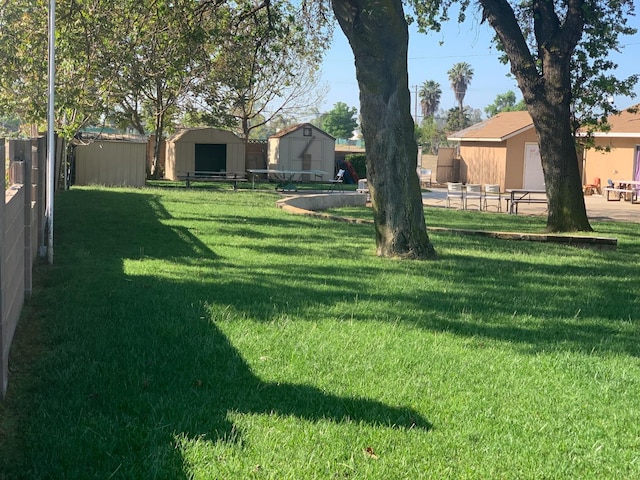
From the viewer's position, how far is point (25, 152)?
24.3ft

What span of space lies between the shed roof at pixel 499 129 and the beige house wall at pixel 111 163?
16843 millimetres

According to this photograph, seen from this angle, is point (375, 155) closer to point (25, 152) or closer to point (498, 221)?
point (25, 152)

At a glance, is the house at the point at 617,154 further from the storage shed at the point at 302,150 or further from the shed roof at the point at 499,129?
the storage shed at the point at 302,150

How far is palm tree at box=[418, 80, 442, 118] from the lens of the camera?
11294 cm

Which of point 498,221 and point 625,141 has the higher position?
point 625,141

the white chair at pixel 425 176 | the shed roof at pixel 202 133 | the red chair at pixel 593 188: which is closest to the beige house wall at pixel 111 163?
the shed roof at pixel 202 133

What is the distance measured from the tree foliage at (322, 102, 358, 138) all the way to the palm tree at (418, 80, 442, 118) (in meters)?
11.9

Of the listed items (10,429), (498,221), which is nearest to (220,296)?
(10,429)

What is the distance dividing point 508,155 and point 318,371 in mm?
32274

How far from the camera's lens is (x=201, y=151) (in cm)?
3744

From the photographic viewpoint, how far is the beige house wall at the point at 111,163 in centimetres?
2642

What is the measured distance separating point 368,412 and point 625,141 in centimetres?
3111

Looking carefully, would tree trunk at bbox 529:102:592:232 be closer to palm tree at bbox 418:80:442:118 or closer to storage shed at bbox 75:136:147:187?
storage shed at bbox 75:136:147:187

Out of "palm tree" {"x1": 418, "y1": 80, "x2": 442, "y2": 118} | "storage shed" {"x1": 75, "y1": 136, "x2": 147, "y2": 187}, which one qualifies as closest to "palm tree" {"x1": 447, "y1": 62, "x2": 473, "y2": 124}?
"palm tree" {"x1": 418, "y1": 80, "x2": 442, "y2": 118}
